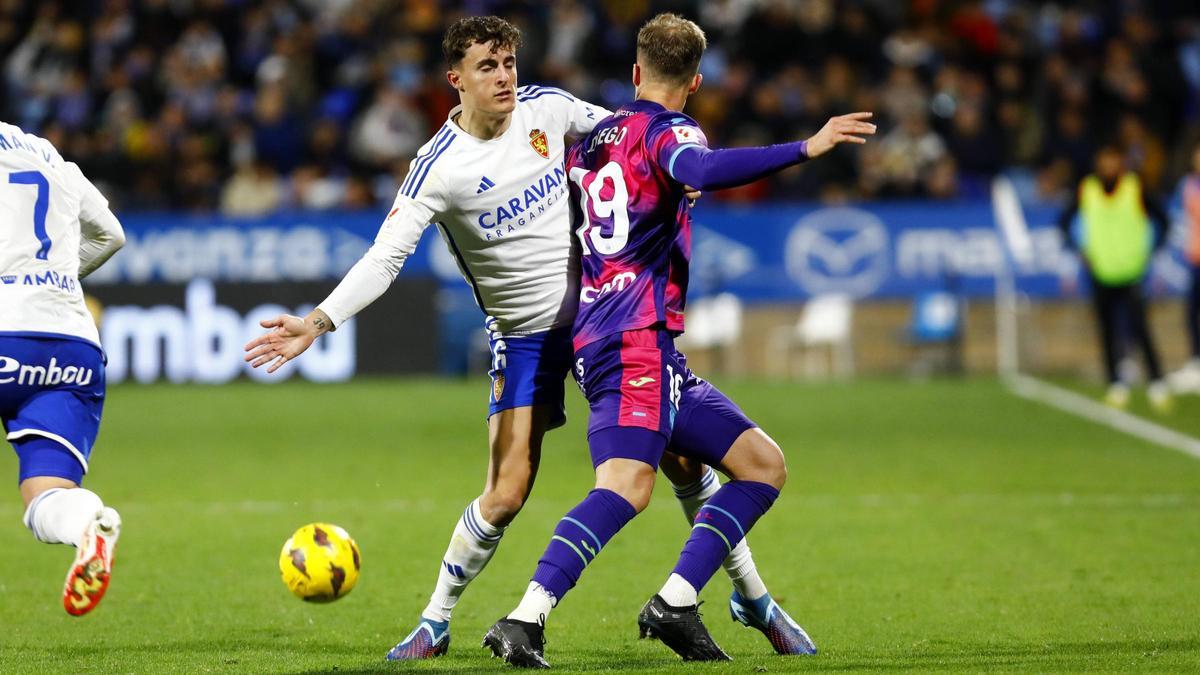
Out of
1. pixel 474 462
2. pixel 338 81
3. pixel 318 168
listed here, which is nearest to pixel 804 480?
pixel 474 462

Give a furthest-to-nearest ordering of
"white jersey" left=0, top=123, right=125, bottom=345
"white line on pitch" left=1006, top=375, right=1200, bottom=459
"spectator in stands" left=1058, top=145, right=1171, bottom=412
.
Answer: "spectator in stands" left=1058, top=145, right=1171, bottom=412 → "white line on pitch" left=1006, top=375, right=1200, bottom=459 → "white jersey" left=0, top=123, right=125, bottom=345

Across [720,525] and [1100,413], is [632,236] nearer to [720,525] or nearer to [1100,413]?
[720,525]

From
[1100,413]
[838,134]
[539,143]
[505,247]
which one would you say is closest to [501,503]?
[505,247]

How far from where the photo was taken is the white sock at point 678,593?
17.7 ft

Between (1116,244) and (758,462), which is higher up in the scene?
(1116,244)

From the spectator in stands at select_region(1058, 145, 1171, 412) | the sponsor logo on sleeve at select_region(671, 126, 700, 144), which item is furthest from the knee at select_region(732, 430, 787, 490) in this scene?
the spectator in stands at select_region(1058, 145, 1171, 412)

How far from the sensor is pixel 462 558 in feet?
19.6

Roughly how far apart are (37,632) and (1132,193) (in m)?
12.2

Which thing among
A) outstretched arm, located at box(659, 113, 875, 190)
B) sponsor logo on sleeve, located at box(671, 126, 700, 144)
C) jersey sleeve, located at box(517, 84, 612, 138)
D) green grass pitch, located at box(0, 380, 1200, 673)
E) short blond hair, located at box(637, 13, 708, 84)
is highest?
short blond hair, located at box(637, 13, 708, 84)

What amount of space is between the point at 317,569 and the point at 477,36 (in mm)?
1851

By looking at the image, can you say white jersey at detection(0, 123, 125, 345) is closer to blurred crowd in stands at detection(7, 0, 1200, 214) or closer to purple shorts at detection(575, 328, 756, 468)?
purple shorts at detection(575, 328, 756, 468)

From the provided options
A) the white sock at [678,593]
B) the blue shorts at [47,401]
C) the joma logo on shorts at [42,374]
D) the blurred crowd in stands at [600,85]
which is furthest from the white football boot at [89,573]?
the blurred crowd in stands at [600,85]

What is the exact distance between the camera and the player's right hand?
5.18 metres

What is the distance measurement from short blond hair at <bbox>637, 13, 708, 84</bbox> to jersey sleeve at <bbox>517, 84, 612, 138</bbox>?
45cm
